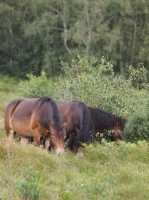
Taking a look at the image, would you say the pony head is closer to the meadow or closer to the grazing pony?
the meadow

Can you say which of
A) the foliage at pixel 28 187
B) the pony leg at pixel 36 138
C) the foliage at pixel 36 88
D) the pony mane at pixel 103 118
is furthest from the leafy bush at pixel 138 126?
the foliage at pixel 36 88

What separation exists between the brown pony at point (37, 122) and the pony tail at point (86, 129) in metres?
0.96

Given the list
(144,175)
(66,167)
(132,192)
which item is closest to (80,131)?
(66,167)

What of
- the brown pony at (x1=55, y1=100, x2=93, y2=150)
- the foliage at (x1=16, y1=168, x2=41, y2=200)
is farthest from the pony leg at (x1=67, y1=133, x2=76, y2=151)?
the foliage at (x1=16, y1=168, x2=41, y2=200)

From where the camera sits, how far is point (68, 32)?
39969 millimetres

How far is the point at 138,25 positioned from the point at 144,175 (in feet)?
115

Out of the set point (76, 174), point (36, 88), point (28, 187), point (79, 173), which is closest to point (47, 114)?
point (79, 173)

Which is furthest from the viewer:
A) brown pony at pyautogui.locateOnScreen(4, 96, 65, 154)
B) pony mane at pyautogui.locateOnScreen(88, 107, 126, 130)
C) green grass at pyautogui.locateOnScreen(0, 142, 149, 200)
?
pony mane at pyautogui.locateOnScreen(88, 107, 126, 130)

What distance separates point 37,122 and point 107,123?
2.16m

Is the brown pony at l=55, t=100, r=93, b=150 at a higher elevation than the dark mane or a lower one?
lower

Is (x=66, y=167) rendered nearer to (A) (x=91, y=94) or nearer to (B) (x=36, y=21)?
(A) (x=91, y=94)

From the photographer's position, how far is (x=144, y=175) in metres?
7.19

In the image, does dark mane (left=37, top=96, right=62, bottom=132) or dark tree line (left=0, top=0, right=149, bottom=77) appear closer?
dark mane (left=37, top=96, right=62, bottom=132)

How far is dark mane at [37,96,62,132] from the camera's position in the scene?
867 centimetres
